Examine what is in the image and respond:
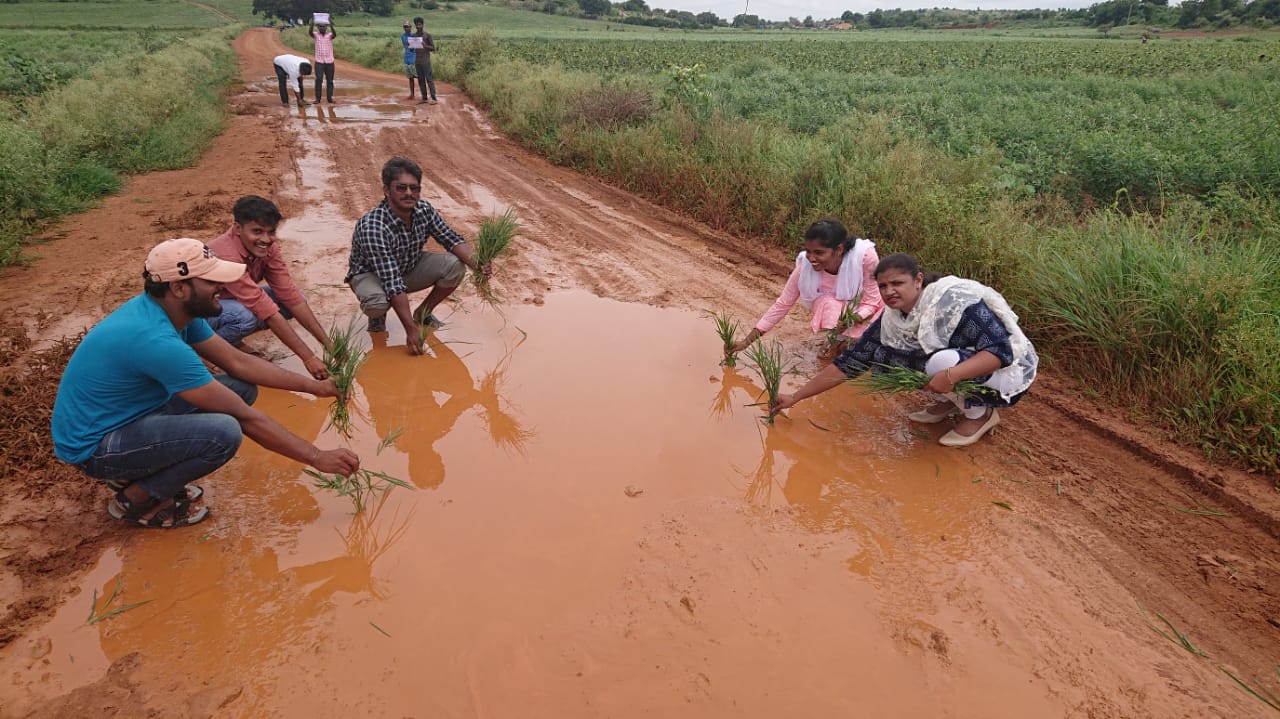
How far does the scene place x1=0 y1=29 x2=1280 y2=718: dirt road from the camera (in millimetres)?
2322

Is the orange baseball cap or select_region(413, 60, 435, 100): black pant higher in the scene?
select_region(413, 60, 435, 100): black pant

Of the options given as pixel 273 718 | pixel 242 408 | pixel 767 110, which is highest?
pixel 767 110

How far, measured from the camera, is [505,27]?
50312 mm

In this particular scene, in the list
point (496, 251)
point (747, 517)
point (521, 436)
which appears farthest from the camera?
point (496, 251)

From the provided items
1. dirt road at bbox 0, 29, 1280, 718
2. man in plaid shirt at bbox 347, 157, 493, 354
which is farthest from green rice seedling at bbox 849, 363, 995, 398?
man in plaid shirt at bbox 347, 157, 493, 354

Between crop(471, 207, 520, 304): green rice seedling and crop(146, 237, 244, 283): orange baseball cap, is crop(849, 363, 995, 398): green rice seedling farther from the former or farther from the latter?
crop(146, 237, 244, 283): orange baseball cap

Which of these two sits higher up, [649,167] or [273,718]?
[649,167]

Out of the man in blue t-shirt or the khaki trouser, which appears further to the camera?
the khaki trouser

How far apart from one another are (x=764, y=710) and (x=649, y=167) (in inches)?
277

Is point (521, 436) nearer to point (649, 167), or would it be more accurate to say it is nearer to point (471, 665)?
point (471, 665)

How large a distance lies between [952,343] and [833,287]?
1154 mm

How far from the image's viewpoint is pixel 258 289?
3818 millimetres

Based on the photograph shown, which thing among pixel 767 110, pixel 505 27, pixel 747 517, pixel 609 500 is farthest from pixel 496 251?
pixel 505 27

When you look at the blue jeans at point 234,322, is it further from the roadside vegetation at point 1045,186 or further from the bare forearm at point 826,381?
the roadside vegetation at point 1045,186
